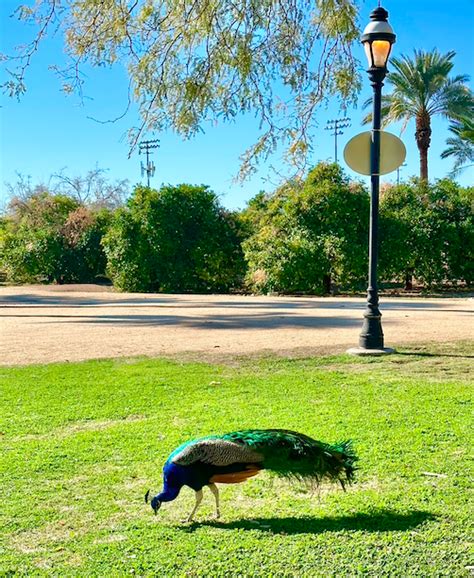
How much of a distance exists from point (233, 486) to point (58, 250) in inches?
1236

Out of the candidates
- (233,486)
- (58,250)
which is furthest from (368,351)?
(58,250)

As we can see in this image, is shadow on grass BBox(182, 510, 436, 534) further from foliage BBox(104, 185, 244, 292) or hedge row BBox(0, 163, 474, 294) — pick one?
foliage BBox(104, 185, 244, 292)

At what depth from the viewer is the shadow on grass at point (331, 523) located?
3512 millimetres

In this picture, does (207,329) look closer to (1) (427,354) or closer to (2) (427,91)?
(1) (427,354)

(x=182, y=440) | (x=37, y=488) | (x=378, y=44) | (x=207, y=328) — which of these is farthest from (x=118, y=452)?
(x=207, y=328)

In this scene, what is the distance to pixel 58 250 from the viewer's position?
3419 cm

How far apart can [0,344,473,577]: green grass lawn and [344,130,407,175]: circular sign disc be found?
10.1 feet

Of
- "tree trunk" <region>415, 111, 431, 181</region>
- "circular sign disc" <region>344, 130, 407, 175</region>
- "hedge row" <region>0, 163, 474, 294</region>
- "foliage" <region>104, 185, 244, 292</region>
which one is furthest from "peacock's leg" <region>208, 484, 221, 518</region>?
"tree trunk" <region>415, 111, 431, 181</region>

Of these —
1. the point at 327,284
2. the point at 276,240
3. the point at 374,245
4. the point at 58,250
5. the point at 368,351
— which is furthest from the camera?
the point at 58,250

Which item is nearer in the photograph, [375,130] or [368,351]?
[375,130]

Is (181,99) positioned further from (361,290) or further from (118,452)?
(361,290)

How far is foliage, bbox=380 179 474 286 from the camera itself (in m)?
26.7

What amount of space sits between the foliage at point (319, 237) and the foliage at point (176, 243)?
3549mm

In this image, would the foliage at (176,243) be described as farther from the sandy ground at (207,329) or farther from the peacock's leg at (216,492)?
the peacock's leg at (216,492)
